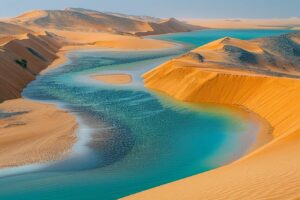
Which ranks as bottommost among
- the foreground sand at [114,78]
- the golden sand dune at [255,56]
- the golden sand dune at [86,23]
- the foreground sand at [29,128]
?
the golden sand dune at [86,23]

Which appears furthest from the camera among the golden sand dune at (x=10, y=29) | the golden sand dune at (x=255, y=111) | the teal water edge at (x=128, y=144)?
the golden sand dune at (x=10, y=29)

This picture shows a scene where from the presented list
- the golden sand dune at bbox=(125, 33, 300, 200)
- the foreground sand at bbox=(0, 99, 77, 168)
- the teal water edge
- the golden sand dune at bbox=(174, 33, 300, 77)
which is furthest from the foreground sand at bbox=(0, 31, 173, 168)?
the golden sand dune at bbox=(174, 33, 300, 77)

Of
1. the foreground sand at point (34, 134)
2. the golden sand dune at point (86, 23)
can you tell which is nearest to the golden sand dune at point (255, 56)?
the foreground sand at point (34, 134)

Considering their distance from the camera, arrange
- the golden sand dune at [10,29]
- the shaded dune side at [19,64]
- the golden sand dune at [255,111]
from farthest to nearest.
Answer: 1. the golden sand dune at [10,29]
2. the shaded dune side at [19,64]
3. the golden sand dune at [255,111]

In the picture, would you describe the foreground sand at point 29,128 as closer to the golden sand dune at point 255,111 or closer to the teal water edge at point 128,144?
the teal water edge at point 128,144

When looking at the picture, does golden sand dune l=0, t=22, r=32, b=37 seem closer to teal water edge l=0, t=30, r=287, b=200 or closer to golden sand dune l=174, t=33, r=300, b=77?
golden sand dune l=174, t=33, r=300, b=77

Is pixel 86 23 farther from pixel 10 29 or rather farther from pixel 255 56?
pixel 255 56

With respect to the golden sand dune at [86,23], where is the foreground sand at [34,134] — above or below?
above

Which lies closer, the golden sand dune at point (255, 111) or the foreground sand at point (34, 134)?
the golden sand dune at point (255, 111)
